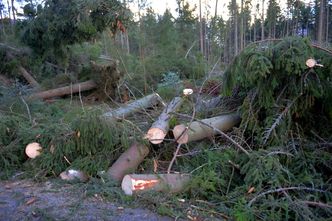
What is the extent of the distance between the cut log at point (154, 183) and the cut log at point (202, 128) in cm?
72

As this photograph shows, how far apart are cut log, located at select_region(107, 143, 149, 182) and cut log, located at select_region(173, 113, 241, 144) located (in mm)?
515

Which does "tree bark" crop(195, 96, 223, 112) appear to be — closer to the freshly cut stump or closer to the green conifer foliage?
the green conifer foliage

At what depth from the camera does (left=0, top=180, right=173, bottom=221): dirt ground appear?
11.5ft

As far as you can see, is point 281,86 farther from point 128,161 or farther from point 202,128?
point 128,161

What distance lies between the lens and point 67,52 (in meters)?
10.7

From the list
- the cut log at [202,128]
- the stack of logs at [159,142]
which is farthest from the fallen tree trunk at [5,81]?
the cut log at [202,128]

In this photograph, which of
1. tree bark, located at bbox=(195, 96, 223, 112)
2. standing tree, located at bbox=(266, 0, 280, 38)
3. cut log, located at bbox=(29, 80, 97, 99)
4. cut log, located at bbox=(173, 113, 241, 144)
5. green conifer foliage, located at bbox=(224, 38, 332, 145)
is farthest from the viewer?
standing tree, located at bbox=(266, 0, 280, 38)

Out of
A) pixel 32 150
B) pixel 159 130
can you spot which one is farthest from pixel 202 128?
pixel 32 150

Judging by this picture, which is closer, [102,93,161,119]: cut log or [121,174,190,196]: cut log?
[121,174,190,196]: cut log

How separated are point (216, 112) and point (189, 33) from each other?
47.2 ft

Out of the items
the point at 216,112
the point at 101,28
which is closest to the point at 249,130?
the point at 216,112

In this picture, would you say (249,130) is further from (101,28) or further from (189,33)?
(189,33)

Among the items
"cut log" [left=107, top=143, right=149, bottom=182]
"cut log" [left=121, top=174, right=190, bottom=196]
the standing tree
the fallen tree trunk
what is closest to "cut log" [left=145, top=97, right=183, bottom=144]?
"cut log" [left=107, top=143, right=149, bottom=182]

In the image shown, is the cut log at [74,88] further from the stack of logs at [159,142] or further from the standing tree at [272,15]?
the standing tree at [272,15]
